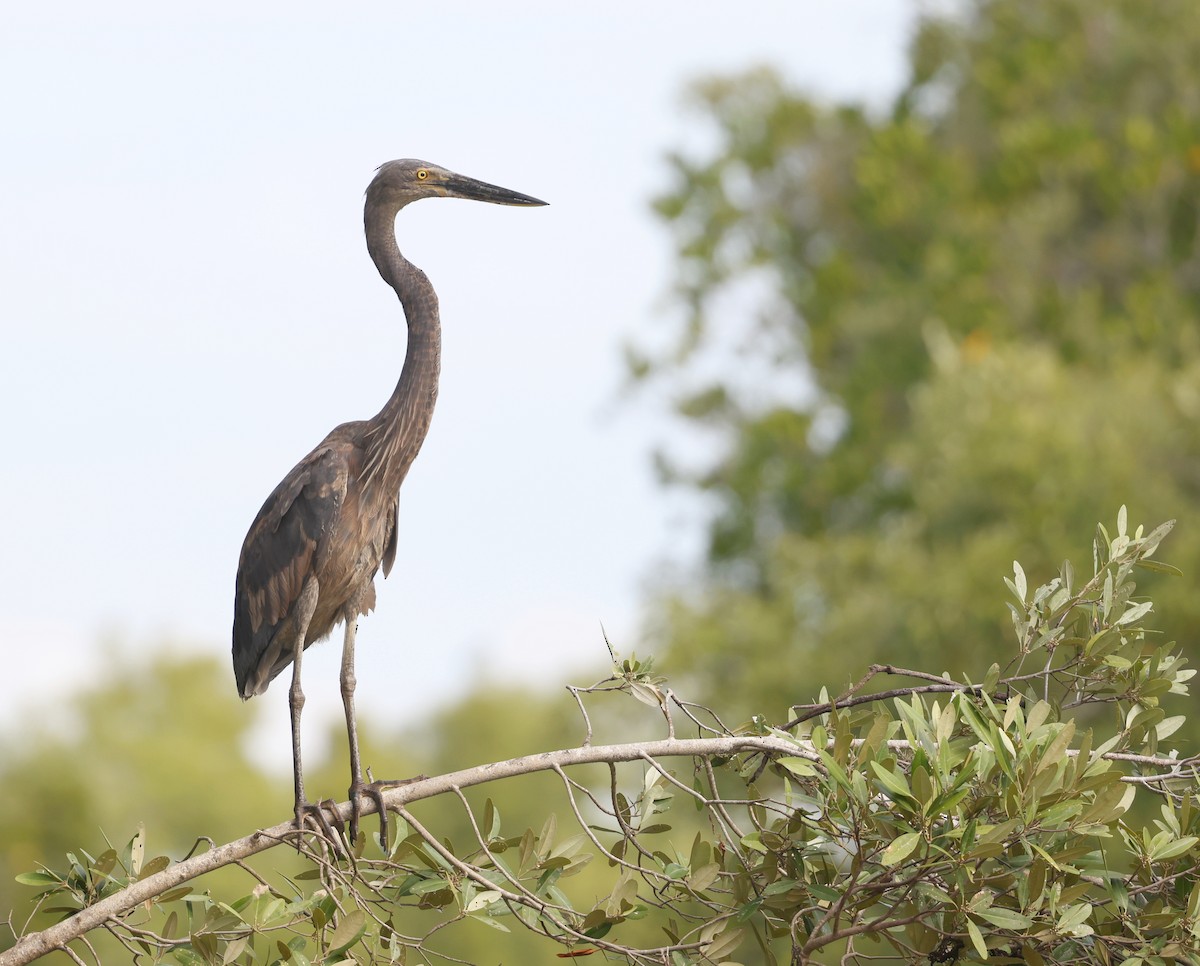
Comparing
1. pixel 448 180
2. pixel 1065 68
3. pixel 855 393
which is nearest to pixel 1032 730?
pixel 448 180

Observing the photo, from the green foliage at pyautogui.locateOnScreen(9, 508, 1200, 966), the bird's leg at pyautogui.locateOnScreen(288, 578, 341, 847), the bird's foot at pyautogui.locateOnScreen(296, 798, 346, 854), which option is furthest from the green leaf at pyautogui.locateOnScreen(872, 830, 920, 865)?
the bird's leg at pyautogui.locateOnScreen(288, 578, 341, 847)

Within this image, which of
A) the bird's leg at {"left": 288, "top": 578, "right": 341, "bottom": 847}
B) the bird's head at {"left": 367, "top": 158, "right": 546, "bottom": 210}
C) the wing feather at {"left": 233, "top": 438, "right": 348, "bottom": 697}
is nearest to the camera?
the bird's leg at {"left": 288, "top": 578, "right": 341, "bottom": 847}

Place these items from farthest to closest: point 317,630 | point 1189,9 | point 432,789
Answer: point 1189,9
point 317,630
point 432,789

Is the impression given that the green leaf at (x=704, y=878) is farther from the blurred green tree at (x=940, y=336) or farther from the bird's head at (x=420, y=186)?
the blurred green tree at (x=940, y=336)

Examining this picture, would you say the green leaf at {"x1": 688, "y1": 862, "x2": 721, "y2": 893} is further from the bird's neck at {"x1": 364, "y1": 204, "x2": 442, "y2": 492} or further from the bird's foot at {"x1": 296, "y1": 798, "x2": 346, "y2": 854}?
the bird's neck at {"x1": 364, "y1": 204, "x2": 442, "y2": 492}

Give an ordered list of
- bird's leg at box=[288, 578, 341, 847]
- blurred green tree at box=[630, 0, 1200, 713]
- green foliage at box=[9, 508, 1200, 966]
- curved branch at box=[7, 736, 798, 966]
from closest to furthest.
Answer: green foliage at box=[9, 508, 1200, 966] < curved branch at box=[7, 736, 798, 966] < bird's leg at box=[288, 578, 341, 847] < blurred green tree at box=[630, 0, 1200, 713]

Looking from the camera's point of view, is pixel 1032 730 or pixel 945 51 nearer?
pixel 1032 730

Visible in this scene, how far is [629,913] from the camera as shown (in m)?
3.46

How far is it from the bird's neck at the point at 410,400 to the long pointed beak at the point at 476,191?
1.30 feet

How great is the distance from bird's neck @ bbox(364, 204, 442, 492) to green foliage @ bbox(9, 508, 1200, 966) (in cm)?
145

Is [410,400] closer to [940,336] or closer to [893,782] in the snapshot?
[893,782]

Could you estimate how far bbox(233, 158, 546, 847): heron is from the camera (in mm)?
4898

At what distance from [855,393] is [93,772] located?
11.2 meters

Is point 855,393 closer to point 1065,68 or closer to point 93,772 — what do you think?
point 1065,68
